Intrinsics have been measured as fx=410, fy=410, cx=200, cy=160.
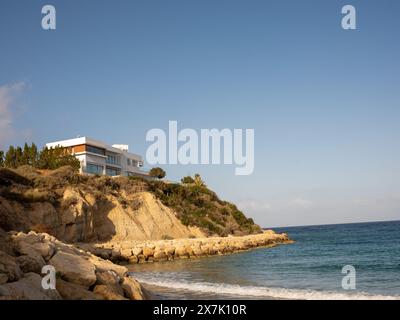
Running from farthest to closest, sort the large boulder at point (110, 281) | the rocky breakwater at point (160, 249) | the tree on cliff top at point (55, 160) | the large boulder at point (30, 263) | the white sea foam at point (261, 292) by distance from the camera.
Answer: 1. the tree on cliff top at point (55, 160)
2. the rocky breakwater at point (160, 249)
3. the white sea foam at point (261, 292)
4. the large boulder at point (110, 281)
5. the large boulder at point (30, 263)

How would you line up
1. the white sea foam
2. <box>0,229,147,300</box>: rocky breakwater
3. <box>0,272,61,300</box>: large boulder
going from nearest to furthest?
<box>0,272,61,300</box>: large boulder < <box>0,229,147,300</box>: rocky breakwater < the white sea foam

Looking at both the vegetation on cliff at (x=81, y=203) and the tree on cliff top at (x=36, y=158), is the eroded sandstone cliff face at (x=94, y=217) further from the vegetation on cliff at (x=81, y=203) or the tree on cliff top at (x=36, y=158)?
the tree on cliff top at (x=36, y=158)

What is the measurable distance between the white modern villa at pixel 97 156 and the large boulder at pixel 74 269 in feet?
128

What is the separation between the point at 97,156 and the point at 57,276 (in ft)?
145

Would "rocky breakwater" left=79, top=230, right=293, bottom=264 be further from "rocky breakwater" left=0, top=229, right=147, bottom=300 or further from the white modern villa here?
the white modern villa

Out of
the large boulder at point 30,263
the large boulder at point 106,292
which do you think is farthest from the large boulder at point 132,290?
the large boulder at point 30,263

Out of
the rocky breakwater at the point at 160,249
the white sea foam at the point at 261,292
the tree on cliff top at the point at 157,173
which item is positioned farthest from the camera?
Answer: the tree on cliff top at the point at 157,173

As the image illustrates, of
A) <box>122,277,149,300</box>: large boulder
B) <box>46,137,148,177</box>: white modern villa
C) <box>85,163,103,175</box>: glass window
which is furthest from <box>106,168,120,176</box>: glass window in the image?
<box>122,277,149,300</box>: large boulder

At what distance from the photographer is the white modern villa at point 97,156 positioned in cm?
5134

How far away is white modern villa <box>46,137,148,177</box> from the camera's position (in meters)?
51.3

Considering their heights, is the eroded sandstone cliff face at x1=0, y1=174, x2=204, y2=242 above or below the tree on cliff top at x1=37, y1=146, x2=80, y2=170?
below

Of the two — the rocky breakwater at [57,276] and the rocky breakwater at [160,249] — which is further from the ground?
the rocky breakwater at [57,276]
